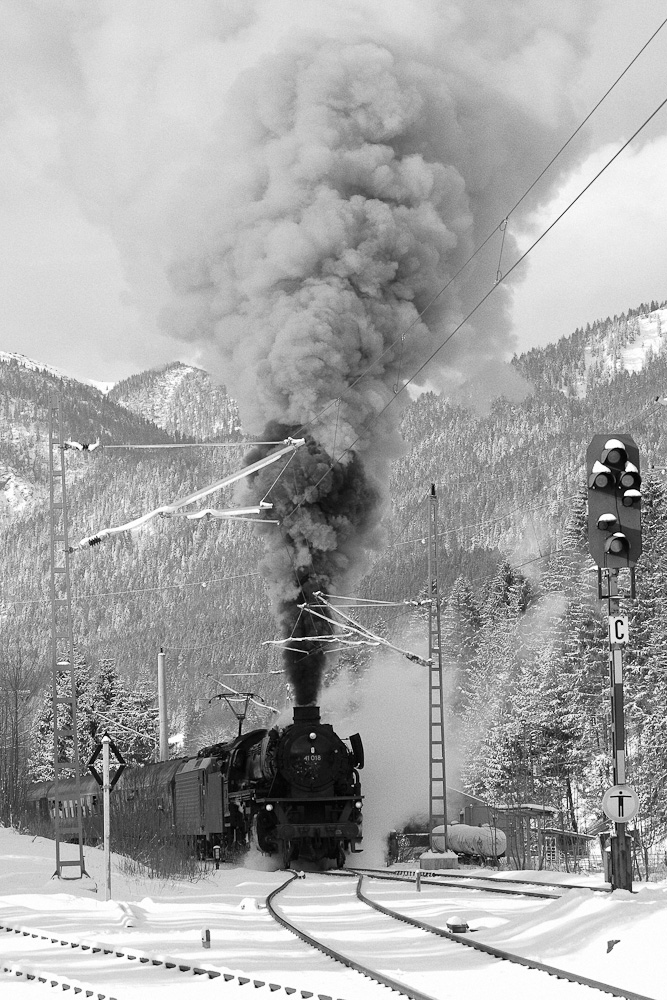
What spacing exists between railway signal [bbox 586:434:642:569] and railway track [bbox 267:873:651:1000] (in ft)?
13.4

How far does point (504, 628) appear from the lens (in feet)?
191

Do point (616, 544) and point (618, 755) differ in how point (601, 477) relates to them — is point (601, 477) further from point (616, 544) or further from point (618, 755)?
point (618, 755)

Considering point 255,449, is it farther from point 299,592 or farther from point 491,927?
point 491,927

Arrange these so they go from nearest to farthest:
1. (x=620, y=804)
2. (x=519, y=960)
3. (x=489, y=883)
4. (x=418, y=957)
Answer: (x=519, y=960), (x=418, y=957), (x=620, y=804), (x=489, y=883)

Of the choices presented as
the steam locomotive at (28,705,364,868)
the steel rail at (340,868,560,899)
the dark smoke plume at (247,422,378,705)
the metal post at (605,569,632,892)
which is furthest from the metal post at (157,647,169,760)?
the metal post at (605,569,632,892)

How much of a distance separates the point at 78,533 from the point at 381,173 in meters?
174

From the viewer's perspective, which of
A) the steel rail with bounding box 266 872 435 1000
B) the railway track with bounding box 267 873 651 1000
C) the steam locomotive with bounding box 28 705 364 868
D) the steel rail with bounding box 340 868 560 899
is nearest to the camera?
the steel rail with bounding box 266 872 435 1000

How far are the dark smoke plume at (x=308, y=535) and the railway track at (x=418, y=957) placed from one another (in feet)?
34.6

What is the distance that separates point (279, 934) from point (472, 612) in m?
54.2

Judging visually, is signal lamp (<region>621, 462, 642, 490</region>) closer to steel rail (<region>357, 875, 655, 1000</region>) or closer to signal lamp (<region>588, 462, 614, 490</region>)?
signal lamp (<region>588, 462, 614, 490</region>)

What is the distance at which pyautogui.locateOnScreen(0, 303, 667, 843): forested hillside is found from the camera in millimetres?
42688

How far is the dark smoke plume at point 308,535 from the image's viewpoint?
25.7 meters

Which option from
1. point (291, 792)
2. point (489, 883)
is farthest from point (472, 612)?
point (489, 883)

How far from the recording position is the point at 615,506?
13367 mm
